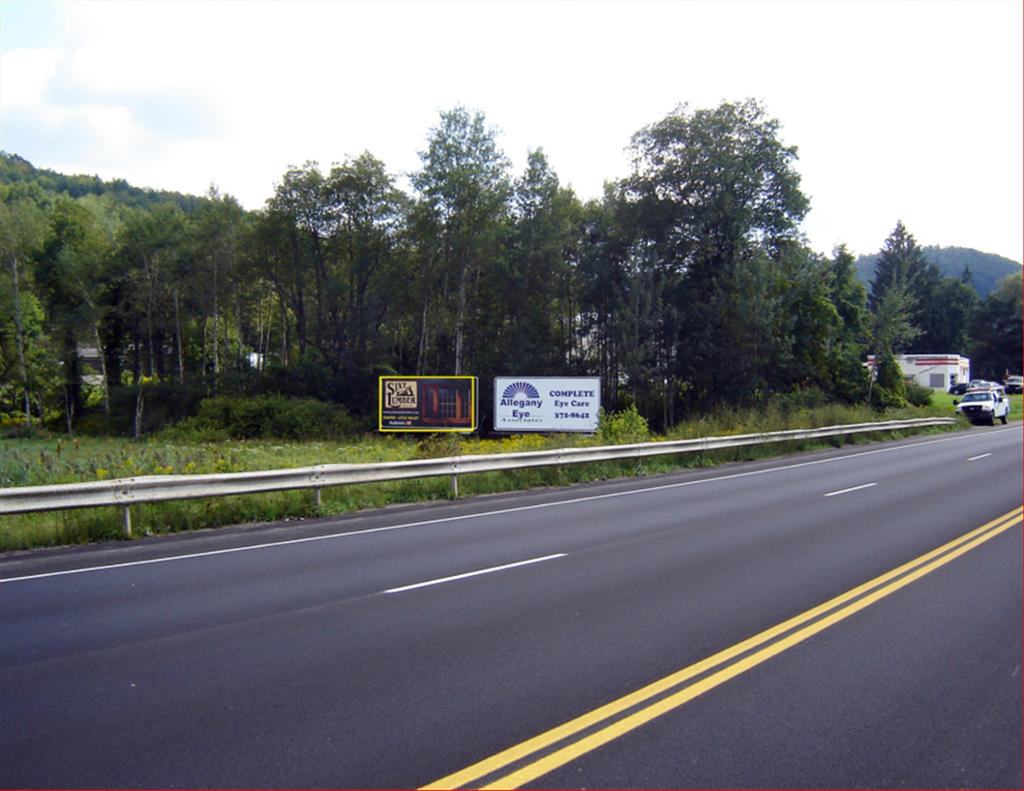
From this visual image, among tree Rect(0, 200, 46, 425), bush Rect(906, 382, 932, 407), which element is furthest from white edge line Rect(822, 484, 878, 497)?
tree Rect(0, 200, 46, 425)

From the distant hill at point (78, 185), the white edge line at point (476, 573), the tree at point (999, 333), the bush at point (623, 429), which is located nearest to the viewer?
the white edge line at point (476, 573)

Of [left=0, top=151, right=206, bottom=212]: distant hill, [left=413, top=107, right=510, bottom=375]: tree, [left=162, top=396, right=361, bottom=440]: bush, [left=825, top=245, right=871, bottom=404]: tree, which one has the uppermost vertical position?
[left=0, top=151, right=206, bottom=212]: distant hill

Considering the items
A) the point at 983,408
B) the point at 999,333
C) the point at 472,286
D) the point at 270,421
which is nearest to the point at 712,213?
the point at 472,286

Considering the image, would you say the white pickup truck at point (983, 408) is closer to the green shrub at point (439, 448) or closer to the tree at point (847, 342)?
the tree at point (847, 342)

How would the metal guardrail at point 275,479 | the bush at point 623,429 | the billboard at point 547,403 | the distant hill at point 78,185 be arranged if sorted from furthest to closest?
the distant hill at point 78,185 < the billboard at point 547,403 < the bush at point 623,429 < the metal guardrail at point 275,479

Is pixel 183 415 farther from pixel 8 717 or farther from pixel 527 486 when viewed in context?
pixel 8 717

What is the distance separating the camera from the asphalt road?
4516 millimetres

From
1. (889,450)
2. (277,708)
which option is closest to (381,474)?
(277,708)

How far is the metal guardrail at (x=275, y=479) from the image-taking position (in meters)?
10.9

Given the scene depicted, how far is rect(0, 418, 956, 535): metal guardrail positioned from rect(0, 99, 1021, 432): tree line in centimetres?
2736

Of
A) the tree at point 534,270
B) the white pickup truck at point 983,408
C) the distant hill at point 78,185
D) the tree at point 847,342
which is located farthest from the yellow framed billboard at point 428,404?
the distant hill at point 78,185

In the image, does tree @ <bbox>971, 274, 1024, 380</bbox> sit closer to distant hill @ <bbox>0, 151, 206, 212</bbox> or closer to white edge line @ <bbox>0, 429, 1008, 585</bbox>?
white edge line @ <bbox>0, 429, 1008, 585</bbox>

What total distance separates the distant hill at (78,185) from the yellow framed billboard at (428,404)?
72939 mm

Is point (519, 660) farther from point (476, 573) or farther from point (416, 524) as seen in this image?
point (416, 524)
